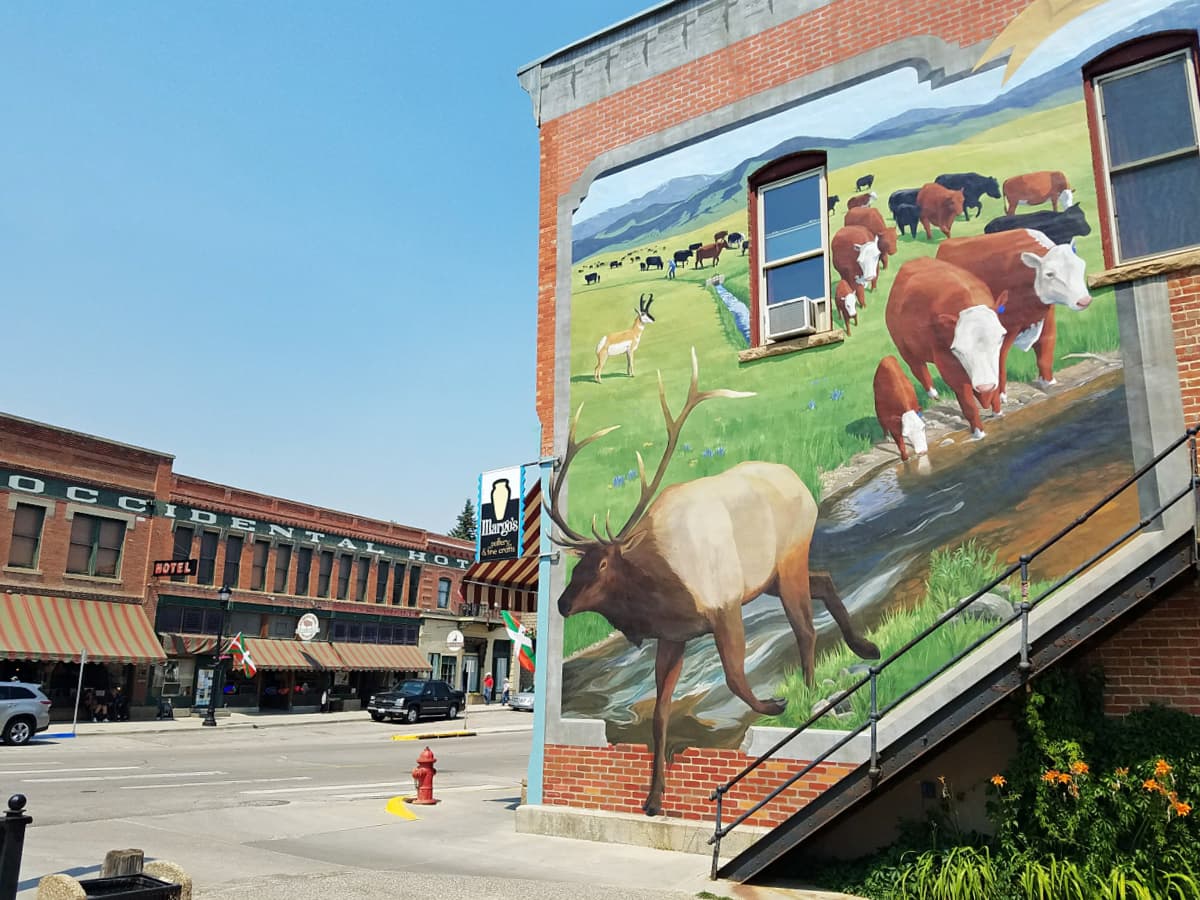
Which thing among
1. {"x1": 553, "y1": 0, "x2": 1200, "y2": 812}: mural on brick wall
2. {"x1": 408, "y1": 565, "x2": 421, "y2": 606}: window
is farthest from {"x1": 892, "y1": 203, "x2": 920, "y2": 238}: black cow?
{"x1": 408, "y1": 565, "x2": 421, "y2": 606}: window

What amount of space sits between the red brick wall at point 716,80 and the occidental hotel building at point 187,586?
1161cm

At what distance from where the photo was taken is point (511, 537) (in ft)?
44.8

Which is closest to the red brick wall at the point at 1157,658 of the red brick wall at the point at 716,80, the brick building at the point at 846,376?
the brick building at the point at 846,376

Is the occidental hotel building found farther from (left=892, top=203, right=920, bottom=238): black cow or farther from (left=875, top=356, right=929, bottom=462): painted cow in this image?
(left=892, top=203, right=920, bottom=238): black cow

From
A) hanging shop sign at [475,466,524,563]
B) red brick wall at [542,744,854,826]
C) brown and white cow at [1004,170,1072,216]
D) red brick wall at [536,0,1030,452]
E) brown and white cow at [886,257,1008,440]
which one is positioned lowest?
red brick wall at [542,744,854,826]

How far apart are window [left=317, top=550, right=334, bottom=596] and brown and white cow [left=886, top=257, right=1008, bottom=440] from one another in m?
37.2

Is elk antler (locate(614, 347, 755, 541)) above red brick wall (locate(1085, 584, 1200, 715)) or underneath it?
above

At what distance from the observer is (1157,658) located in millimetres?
8367

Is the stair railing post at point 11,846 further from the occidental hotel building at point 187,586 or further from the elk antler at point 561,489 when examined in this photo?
the occidental hotel building at point 187,586

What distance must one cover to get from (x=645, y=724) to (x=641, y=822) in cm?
110

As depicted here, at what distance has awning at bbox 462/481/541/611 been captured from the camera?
13.9 metres

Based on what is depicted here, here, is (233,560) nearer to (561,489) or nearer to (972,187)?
(561,489)

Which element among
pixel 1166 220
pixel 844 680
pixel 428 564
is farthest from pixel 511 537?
pixel 428 564

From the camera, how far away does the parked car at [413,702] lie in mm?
37781
